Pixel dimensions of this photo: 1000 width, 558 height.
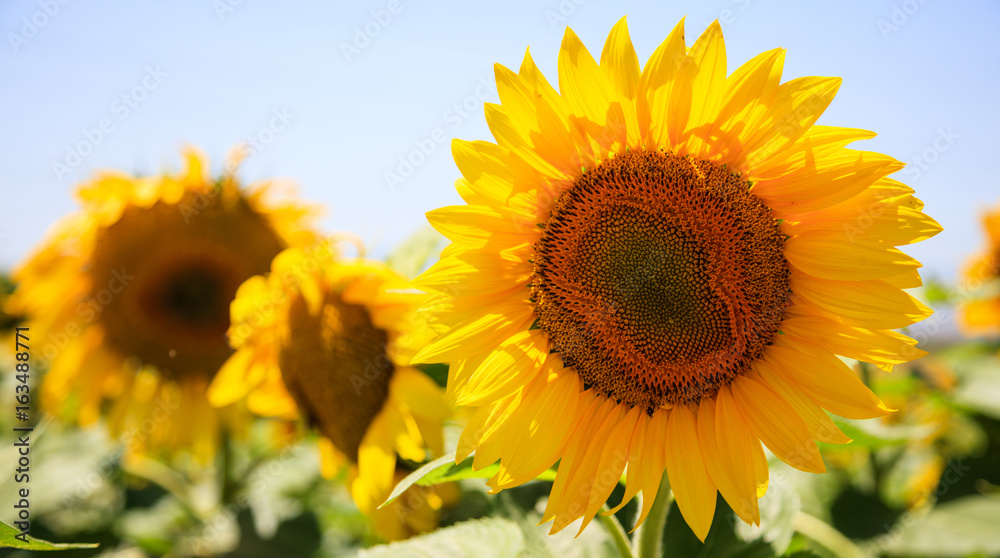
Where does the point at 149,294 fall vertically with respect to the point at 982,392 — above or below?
above

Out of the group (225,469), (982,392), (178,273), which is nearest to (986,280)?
(982,392)

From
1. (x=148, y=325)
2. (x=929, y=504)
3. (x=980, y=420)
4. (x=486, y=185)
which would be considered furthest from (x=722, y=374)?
(x=148, y=325)

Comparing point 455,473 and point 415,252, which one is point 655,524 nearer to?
point 455,473

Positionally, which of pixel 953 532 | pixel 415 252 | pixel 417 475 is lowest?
pixel 953 532

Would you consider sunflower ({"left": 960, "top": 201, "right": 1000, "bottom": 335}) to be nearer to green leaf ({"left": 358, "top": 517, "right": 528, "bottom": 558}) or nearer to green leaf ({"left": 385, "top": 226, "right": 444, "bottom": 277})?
green leaf ({"left": 385, "top": 226, "right": 444, "bottom": 277})

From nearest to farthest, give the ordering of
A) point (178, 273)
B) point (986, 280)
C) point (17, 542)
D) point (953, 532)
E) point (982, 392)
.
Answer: point (17, 542) → point (953, 532) → point (982, 392) → point (178, 273) → point (986, 280)

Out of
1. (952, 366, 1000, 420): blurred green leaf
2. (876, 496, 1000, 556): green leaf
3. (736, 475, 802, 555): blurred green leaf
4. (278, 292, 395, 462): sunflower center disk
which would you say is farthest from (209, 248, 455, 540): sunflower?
(952, 366, 1000, 420): blurred green leaf

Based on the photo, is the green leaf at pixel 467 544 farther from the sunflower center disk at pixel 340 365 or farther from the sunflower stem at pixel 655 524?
the sunflower center disk at pixel 340 365
